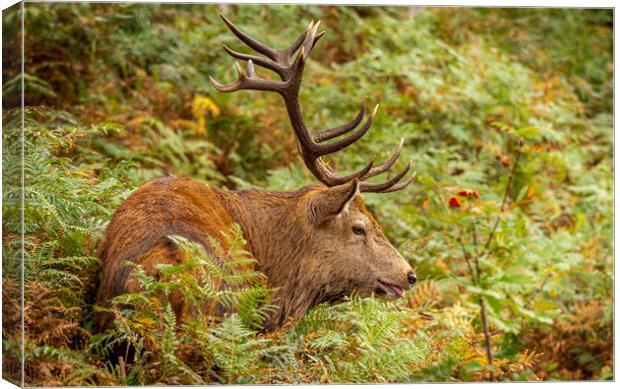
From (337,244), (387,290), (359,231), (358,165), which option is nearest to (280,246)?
(337,244)

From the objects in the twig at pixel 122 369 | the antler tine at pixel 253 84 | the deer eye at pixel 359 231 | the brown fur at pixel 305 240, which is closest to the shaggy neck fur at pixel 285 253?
the brown fur at pixel 305 240

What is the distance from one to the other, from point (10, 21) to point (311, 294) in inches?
91.7

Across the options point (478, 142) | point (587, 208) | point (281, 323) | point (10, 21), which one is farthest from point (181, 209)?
point (587, 208)

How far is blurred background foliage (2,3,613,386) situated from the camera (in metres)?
4.99

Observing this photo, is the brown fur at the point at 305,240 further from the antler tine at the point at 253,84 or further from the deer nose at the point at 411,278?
the antler tine at the point at 253,84

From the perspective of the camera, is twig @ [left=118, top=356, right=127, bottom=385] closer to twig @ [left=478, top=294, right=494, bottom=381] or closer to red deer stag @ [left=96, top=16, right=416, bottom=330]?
red deer stag @ [left=96, top=16, right=416, bottom=330]

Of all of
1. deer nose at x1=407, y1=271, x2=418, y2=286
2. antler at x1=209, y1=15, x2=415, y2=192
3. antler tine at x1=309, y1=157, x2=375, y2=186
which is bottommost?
deer nose at x1=407, y1=271, x2=418, y2=286

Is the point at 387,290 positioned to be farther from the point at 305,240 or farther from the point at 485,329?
the point at 485,329

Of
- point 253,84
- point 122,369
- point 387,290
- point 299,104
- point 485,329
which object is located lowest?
point 485,329

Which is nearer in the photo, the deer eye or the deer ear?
the deer ear

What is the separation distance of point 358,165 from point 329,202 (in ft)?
11.4

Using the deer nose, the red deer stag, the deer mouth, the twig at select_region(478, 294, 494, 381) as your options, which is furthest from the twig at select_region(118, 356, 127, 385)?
the twig at select_region(478, 294, 494, 381)

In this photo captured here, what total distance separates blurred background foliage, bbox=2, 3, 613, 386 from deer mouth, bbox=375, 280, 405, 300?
0.13 m

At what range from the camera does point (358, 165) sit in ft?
31.0
